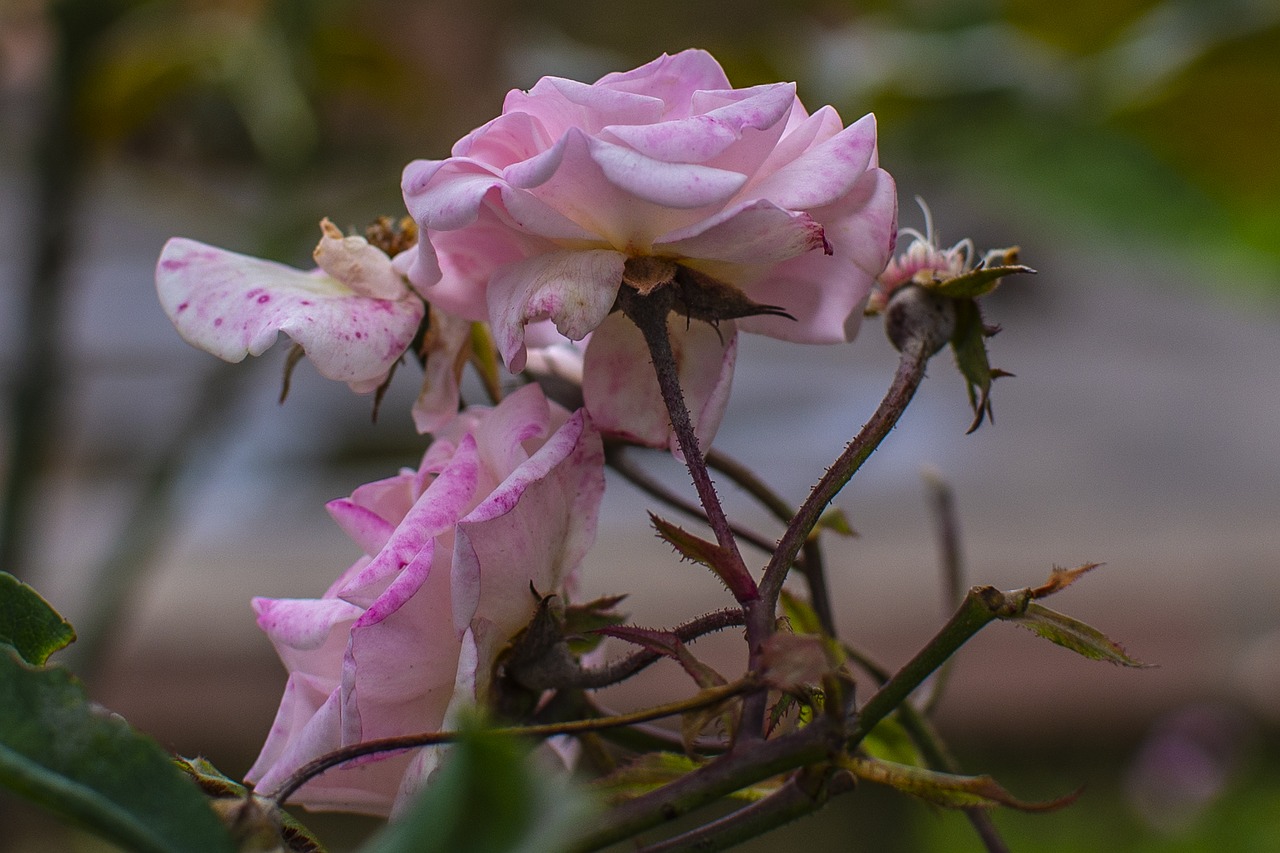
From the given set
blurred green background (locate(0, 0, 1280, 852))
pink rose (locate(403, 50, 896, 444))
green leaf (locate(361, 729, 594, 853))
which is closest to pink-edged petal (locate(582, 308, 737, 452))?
pink rose (locate(403, 50, 896, 444))

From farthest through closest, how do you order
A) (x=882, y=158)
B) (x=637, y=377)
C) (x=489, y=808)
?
(x=882, y=158) → (x=637, y=377) → (x=489, y=808)

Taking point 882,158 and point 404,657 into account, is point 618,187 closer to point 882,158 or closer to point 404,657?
point 404,657

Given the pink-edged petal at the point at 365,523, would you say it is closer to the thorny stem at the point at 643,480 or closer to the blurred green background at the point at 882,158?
the thorny stem at the point at 643,480

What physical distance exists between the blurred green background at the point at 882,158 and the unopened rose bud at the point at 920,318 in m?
0.56

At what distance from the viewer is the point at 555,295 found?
166mm

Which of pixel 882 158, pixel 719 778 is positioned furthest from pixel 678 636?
pixel 882 158

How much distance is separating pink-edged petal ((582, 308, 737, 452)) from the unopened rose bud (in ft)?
0.09

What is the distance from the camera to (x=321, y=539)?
4.29 ft

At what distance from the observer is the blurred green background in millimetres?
728

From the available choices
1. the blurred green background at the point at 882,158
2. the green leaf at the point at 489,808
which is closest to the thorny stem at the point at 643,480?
the green leaf at the point at 489,808

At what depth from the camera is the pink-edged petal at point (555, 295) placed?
0.16 meters

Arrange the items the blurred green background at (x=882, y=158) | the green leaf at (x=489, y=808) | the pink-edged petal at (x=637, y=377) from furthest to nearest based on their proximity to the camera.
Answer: the blurred green background at (x=882, y=158) < the pink-edged petal at (x=637, y=377) < the green leaf at (x=489, y=808)

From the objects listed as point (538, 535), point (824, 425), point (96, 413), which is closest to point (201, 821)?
point (538, 535)

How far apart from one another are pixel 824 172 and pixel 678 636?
7 cm
